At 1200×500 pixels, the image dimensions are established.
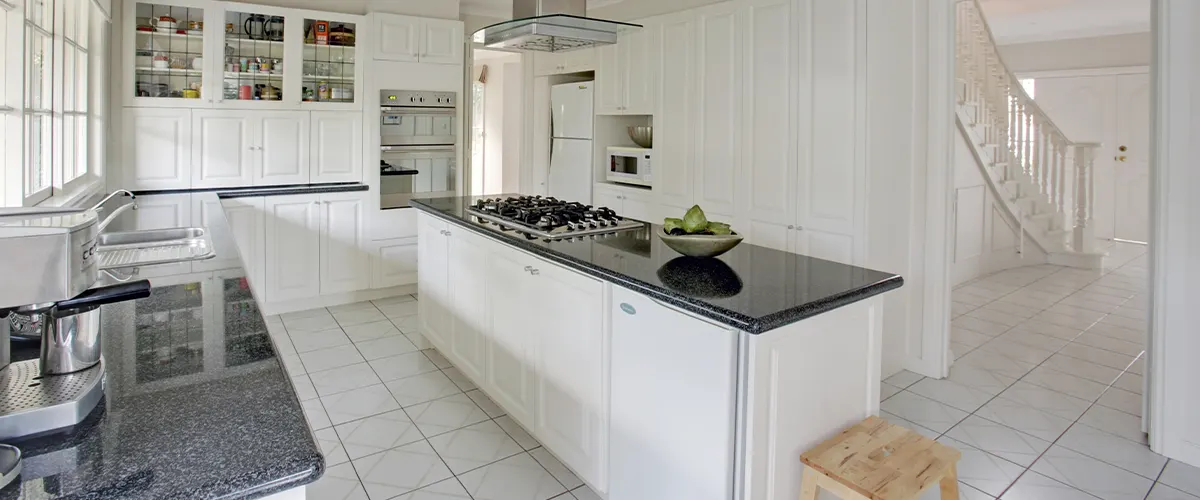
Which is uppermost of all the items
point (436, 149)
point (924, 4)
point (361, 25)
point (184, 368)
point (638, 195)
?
point (361, 25)

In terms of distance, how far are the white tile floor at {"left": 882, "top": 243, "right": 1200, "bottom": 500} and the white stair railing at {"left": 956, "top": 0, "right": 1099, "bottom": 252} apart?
1.46m

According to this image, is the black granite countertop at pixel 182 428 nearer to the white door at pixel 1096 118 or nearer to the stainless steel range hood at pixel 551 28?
the stainless steel range hood at pixel 551 28

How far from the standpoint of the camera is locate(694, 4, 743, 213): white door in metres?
4.12

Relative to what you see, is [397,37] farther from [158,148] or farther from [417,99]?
[158,148]

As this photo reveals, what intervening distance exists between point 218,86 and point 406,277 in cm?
186

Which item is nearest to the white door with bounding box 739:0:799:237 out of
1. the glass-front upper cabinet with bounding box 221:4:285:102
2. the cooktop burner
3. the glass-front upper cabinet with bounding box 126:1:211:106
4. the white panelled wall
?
the white panelled wall

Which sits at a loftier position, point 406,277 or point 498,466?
point 406,277

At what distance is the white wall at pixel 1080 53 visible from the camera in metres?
7.45

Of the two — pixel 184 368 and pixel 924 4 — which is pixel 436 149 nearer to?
pixel 924 4

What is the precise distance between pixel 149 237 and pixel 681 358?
88.3 inches

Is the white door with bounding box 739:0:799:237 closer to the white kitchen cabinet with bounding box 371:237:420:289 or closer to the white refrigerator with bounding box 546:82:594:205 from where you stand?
the white refrigerator with bounding box 546:82:594:205

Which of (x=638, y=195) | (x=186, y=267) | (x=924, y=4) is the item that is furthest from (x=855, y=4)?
(x=186, y=267)

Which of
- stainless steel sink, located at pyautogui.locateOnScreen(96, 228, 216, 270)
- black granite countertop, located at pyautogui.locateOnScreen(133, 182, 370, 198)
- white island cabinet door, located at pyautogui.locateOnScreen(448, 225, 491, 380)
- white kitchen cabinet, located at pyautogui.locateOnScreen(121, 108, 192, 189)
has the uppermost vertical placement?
white kitchen cabinet, located at pyautogui.locateOnScreen(121, 108, 192, 189)

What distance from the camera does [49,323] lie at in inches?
43.8
